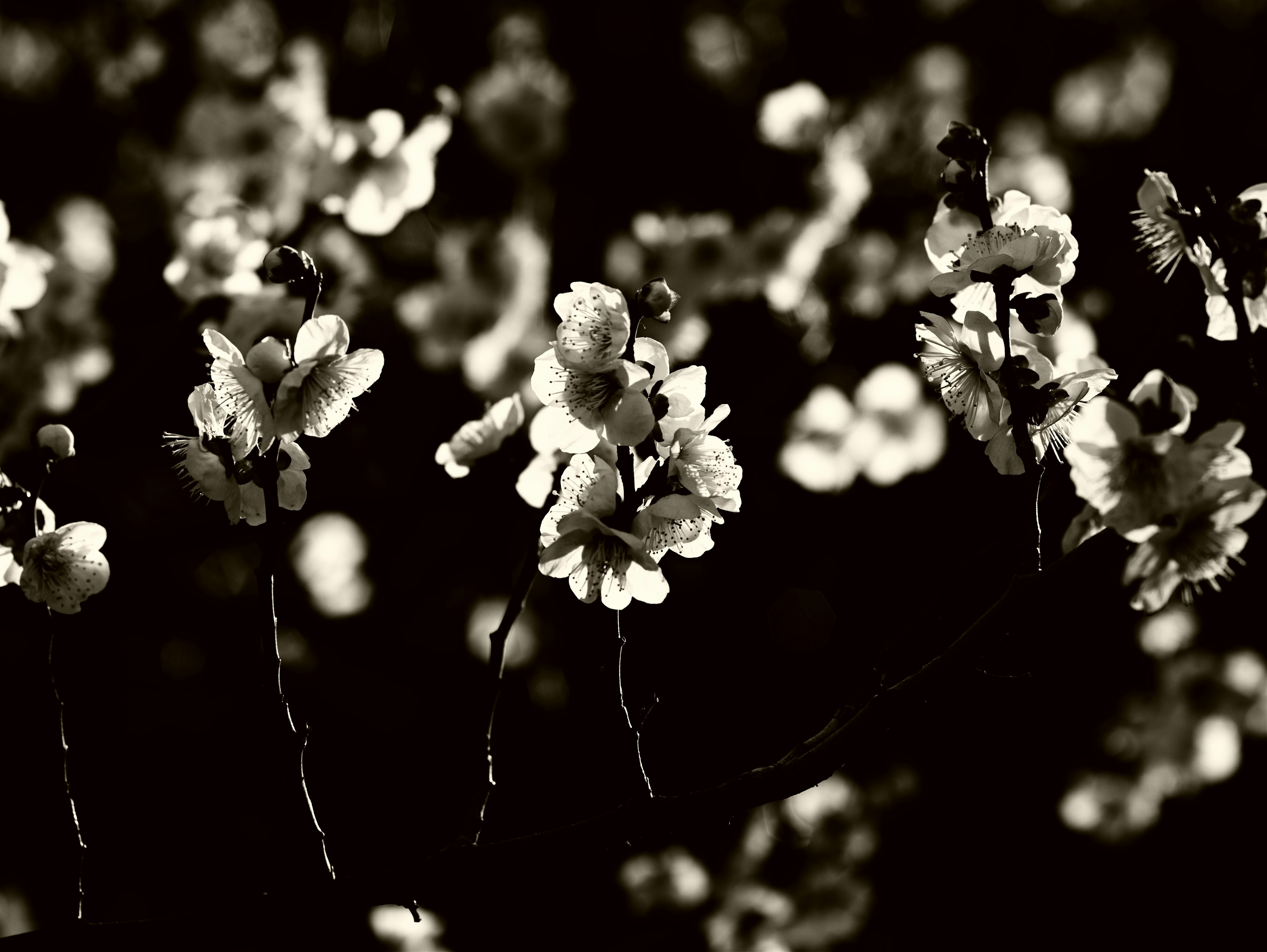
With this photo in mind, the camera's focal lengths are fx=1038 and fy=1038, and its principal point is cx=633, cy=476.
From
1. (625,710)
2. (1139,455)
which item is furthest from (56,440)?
(1139,455)

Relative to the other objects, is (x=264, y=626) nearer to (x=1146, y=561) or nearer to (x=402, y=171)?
(x=1146, y=561)

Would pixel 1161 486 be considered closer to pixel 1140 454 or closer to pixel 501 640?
pixel 1140 454

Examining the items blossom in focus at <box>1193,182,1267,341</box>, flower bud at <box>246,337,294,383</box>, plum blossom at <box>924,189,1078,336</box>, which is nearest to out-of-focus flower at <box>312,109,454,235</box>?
flower bud at <box>246,337,294,383</box>

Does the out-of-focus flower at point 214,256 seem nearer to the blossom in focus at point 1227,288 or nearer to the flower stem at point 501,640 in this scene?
the flower stem at point 501,640

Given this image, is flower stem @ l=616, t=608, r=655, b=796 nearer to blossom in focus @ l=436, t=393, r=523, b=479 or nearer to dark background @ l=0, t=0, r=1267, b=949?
blossom in focus @ l=436, t=393, r=523, b=479

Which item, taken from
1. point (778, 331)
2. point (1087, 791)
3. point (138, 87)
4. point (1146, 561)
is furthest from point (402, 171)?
point (1087, 791)

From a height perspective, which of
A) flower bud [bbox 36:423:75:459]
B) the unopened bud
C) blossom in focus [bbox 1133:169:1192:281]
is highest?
flower bud [bbox 36:423:75:459]

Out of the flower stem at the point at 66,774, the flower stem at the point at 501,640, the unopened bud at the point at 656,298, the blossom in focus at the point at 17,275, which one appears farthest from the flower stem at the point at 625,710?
the blossom in focus at the point at 17,275
